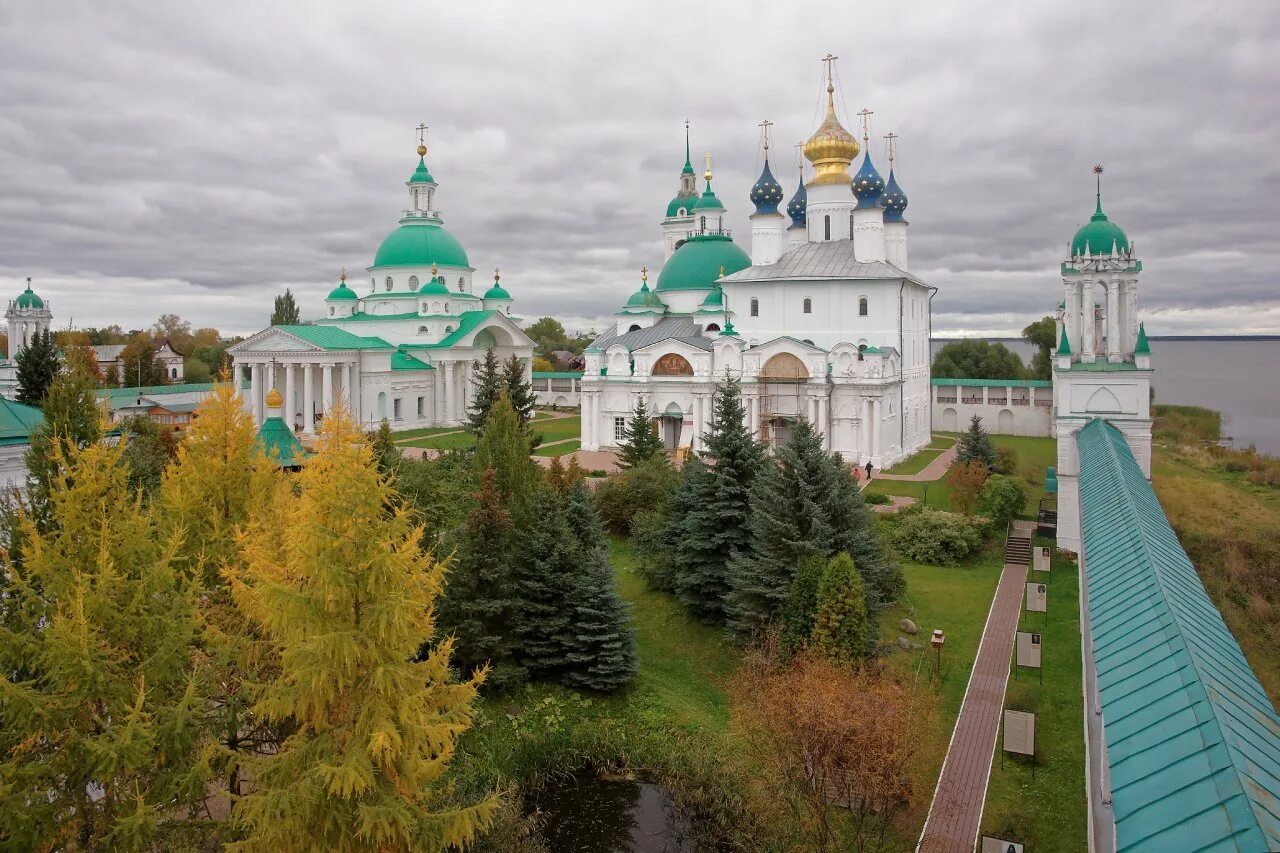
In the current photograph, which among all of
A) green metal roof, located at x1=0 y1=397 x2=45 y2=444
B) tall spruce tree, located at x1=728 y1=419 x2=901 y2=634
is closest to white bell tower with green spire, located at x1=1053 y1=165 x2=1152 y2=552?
tall spruce tree, located at x1=728 y1=419 x2=901 y2=634

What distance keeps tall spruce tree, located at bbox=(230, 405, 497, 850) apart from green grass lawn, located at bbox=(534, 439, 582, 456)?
32.5 m

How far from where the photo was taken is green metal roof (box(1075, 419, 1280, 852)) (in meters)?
4.34

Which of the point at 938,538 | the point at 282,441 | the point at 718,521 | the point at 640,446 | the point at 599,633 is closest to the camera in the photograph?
the point at 599,633

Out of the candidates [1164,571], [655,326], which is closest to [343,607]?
[1164,571]

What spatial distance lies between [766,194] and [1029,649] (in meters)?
28.5

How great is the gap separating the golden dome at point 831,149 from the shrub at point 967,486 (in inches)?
706

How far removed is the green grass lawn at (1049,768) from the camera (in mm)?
11078

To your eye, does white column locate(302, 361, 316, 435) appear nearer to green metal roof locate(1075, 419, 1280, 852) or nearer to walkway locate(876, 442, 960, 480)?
walkway locate(876, 442, 960, 480)

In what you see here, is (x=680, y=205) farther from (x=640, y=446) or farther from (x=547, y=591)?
(x=547, y=591)

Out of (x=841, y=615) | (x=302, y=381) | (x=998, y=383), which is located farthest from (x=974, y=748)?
(x=302, y=381)

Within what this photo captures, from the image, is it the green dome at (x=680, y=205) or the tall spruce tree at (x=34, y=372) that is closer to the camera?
the tall spruce tree at (x=34, y=372)

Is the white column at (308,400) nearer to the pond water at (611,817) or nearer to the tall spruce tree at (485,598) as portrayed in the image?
the tall spruce tree at (485,598)

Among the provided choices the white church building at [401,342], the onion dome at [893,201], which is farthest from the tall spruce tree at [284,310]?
the onion dome at [893,201]

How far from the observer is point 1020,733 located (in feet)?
43.3
